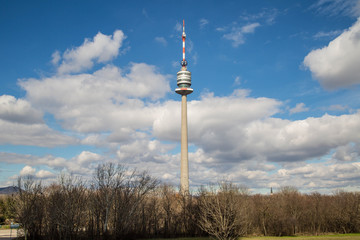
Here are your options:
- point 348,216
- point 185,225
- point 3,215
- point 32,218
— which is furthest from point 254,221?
point 3,215

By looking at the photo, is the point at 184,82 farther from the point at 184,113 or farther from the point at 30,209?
the point at 30,209

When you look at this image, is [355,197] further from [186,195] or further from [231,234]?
[231,234]

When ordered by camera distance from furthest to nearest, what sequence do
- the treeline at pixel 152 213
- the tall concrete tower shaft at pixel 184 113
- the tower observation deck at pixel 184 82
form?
the tower observation deck at pixel 184 82
the tall concrete tower shaft at pixel 184 113
the treeline at pixel 152 213

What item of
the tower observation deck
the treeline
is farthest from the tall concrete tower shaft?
the treeline

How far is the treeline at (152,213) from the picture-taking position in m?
35.7

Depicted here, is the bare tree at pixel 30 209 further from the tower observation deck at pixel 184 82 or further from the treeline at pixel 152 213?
the tower observation deck at pixel 184 82

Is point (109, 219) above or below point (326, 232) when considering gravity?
above

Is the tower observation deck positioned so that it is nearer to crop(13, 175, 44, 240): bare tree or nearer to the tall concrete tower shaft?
the tall concrete tower shaft

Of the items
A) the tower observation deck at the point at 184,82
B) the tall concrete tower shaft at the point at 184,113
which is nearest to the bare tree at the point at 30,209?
the tall concrete tower shaft at the point at 184,113

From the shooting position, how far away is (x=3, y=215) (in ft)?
247

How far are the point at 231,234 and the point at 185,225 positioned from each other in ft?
64.0

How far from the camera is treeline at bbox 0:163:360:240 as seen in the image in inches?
1406

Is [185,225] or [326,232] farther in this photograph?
[326,232]

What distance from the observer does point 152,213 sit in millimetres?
49062
